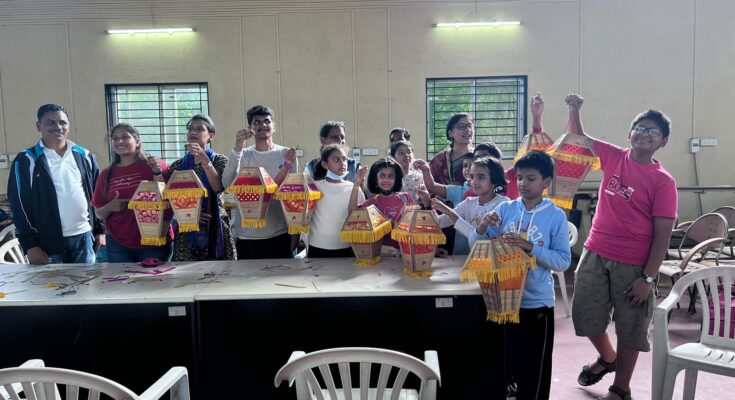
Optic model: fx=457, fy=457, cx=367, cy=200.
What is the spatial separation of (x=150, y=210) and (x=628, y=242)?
7.90ft

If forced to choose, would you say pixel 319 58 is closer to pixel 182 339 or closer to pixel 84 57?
pixel 84 57

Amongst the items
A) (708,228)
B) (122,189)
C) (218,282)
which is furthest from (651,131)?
(122,189)

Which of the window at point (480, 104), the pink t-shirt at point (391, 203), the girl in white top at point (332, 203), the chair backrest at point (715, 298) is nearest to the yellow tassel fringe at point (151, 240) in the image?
the girl in white top at point (332, 203)

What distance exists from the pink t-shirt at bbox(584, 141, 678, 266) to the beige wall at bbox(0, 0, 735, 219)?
3651 mm

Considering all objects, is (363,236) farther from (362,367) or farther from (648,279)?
(648,279)

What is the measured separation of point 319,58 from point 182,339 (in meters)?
4.40

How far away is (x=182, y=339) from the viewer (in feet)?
6.66

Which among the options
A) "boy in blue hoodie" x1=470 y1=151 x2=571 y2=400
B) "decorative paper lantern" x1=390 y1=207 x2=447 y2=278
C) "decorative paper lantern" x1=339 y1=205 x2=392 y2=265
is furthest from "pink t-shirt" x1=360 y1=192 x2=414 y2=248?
"boy in blue hoodie" x1=470 y1=151 x2=571 y2=400

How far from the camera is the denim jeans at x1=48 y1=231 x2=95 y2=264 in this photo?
277 centimetres

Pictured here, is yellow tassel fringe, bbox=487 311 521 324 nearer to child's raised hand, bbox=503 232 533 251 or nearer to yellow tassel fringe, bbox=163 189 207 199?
child's raised hand, bbox=503 232 533 251

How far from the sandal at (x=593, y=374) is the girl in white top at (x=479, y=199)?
110cm

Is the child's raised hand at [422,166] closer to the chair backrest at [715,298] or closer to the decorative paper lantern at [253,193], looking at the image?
the decorative paper lantern at [253,193]

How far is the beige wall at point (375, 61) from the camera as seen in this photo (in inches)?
220

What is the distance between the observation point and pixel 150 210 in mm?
2379
